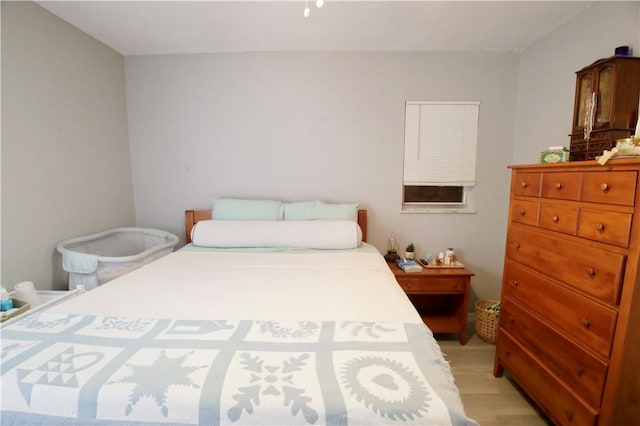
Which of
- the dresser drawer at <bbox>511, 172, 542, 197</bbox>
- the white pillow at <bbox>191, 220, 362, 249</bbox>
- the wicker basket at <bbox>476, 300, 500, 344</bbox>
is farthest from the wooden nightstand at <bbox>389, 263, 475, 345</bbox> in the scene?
the dresser drawer at <bbox>511, 172, 542, 197</bbox>

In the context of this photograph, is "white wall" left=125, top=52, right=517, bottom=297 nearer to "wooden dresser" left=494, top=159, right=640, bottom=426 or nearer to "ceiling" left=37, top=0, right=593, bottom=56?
"ceiling" left=37, top=0, right=593, bottom=56

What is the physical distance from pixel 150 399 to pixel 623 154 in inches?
74.0

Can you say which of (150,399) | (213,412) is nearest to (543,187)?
(213,412)

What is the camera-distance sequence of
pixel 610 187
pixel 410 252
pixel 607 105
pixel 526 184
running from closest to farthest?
pixel 610 187
pixel 607 105
pixel 526 184
pixel 410 252

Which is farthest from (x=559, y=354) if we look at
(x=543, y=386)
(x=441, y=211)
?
(x=441, y=211)

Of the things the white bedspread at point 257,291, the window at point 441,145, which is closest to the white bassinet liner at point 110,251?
the white bedspread at point 257,291

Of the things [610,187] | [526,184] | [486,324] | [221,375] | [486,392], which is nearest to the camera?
[221,375]

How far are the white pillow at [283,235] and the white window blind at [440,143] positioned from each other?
2.77 feet

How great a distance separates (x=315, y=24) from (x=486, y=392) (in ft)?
8.76

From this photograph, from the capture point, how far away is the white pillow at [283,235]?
Result: 2094 mm

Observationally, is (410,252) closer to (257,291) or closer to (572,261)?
(572,261)

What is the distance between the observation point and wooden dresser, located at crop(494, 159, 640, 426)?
1113 millimetres

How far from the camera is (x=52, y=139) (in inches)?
73.3

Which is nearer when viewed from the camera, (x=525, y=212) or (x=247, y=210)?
(x=525, y=212)
